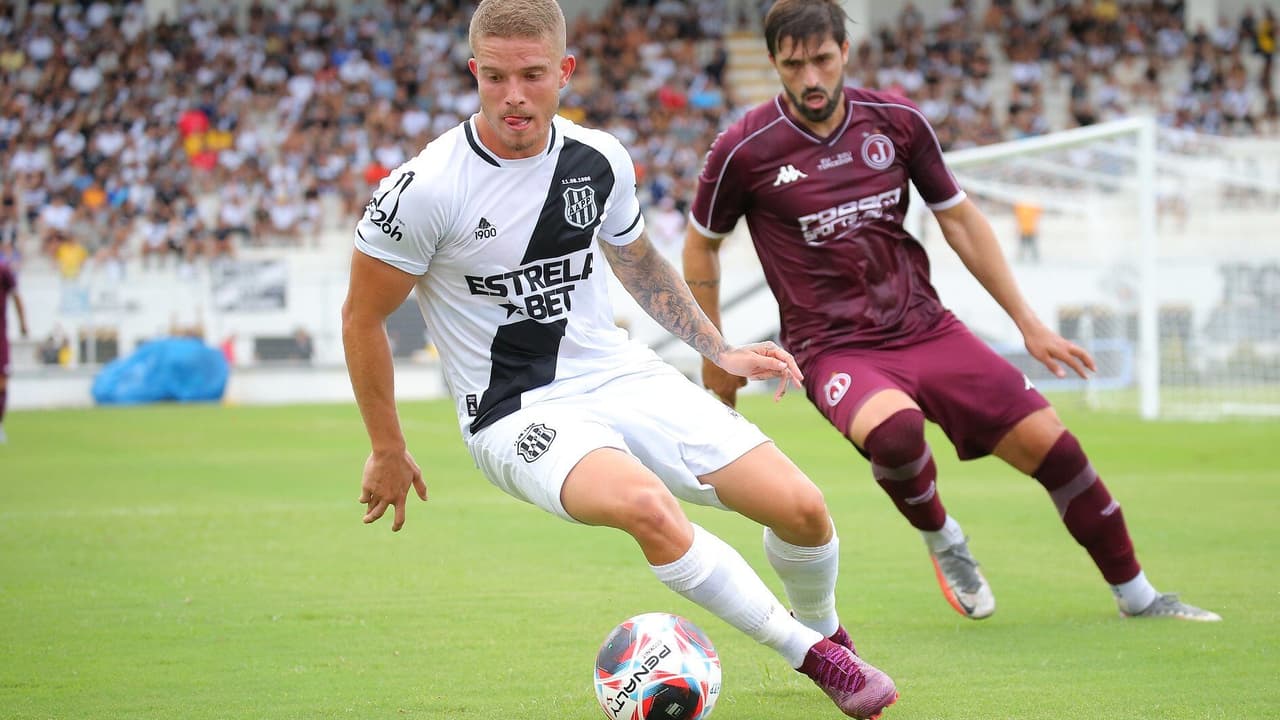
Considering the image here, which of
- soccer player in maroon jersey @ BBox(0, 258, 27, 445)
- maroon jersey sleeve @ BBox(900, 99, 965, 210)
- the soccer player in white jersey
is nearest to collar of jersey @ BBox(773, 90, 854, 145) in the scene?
maroon jersey sleeve @ BBox(900, 99, 965, 210)

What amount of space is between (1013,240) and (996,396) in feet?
56.2

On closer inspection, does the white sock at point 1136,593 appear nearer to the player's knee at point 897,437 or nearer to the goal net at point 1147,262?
the player's knee at point 897,437

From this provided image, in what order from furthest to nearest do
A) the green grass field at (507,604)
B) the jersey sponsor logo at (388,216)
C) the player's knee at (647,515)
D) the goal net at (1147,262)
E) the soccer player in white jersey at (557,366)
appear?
the goal net at (1147,262)
the green grass field at (507,604)
the jersey sponsor logo at (388,216)
the soccer player in white jersey at (557,366)
the player's knee at (647,515)

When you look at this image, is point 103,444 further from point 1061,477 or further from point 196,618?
point 1061,477

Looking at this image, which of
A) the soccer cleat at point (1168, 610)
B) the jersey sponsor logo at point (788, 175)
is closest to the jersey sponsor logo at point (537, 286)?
the jersey sponsor logo at point (788, 175)

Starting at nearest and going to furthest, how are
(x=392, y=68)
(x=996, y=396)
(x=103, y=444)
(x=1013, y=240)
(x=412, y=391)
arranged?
1. (x=996, y=396)
2. (x=103, y=444)
3. (x=1013, y=240)
4. (x=412, y=391)
5. (x=392, y=68)

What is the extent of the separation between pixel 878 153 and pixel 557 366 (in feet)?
7.26

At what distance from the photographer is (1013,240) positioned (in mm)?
22422

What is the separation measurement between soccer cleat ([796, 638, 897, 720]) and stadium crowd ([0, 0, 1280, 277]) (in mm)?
24022

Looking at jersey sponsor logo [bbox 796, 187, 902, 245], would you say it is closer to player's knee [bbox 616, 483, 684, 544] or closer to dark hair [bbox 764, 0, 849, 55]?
dark hair [bbox 764, 0, 849, 55]

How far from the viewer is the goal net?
1739 centimetres

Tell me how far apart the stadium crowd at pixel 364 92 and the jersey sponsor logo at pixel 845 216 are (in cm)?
2193

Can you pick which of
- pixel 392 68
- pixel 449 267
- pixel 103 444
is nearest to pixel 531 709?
pixel 449 267

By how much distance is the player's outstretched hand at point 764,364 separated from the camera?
465cm
